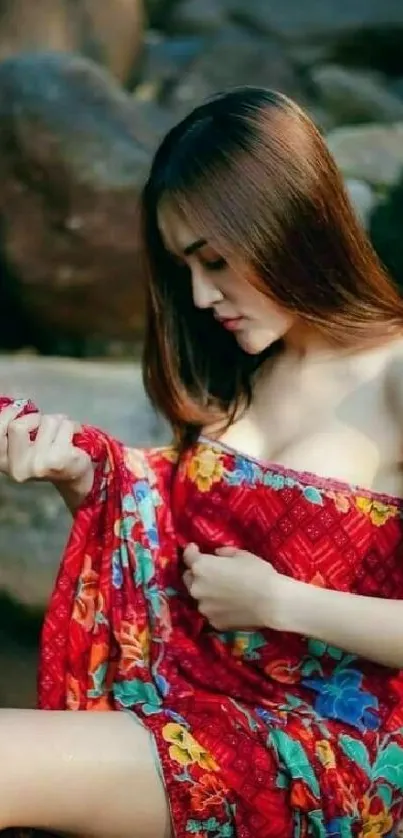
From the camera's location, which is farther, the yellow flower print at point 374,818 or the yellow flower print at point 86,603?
the yellow flower print at point 86,603

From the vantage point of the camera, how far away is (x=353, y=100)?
16.0 feet

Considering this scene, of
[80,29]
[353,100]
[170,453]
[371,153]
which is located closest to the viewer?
[170,453]

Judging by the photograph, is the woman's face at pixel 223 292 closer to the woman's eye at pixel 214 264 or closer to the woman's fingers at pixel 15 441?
the woman's eye at pixel 214 264

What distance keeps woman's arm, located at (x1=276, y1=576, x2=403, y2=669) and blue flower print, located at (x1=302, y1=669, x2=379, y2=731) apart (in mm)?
90

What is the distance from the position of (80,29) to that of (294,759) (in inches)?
149

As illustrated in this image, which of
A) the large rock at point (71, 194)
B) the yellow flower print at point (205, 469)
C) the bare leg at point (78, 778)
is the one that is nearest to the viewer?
the bare leg at point (78, 778)

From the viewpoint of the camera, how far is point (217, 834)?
48.5 inches

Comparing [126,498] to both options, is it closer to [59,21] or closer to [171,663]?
[171,663]

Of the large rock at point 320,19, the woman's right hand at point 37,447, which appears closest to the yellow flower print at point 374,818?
the woman's right hand at point 37,447

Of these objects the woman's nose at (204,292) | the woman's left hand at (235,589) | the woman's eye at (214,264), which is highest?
the woman's eye at (214,264)

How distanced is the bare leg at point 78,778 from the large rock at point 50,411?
140 cm

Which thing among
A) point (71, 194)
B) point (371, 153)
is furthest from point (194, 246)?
A: point (371, 153)

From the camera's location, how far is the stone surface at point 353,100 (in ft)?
16.0

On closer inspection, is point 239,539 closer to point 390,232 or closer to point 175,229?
point 175,229
